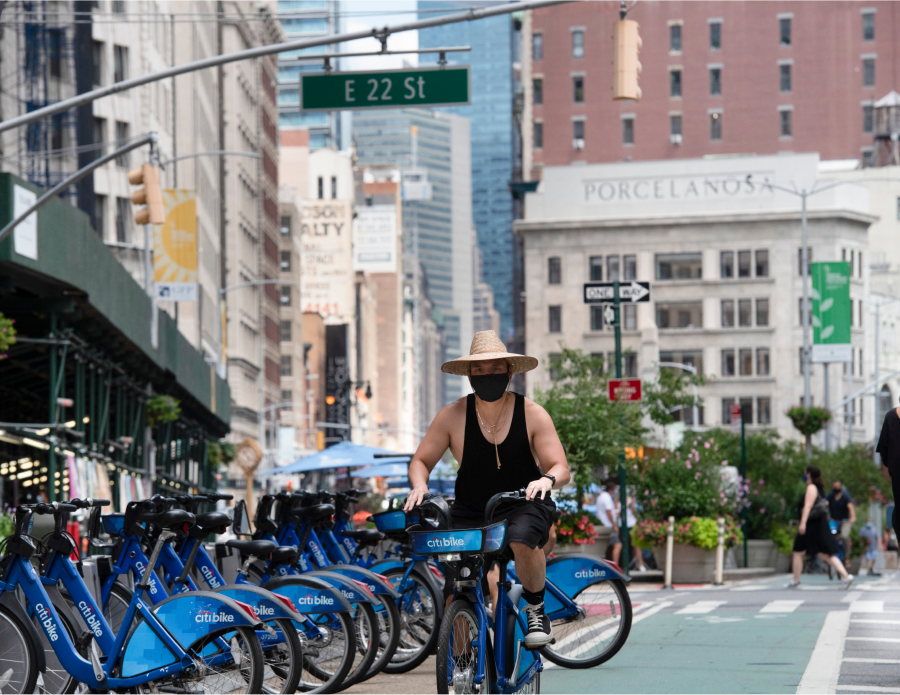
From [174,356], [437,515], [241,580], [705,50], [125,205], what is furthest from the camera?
[705,50]

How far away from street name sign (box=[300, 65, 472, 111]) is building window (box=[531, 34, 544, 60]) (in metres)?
89.5

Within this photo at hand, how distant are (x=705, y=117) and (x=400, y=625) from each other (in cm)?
9882

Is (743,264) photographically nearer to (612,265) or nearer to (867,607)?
(612,265)

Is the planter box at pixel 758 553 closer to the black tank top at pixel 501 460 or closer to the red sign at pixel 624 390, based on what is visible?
the red sign at pixel 624 390

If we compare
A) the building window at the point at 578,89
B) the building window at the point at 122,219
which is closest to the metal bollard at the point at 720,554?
the building window at the point at 122,219

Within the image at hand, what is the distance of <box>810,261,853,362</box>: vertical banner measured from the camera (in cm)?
5303

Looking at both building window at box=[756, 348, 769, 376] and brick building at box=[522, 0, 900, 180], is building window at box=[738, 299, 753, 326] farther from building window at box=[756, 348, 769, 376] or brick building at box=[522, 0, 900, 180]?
brick building at box=[522, 0, 900, 180]

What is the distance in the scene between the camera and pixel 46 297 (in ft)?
71.7

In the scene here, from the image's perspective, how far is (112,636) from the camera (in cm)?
771

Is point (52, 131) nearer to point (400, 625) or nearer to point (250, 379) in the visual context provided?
point (400, 625)

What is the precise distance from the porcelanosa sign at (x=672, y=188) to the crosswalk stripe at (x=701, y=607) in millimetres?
76777

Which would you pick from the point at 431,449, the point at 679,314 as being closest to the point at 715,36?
the point at 679,314

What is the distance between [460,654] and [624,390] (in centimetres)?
1661

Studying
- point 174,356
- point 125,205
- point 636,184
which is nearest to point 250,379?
point 636,184
